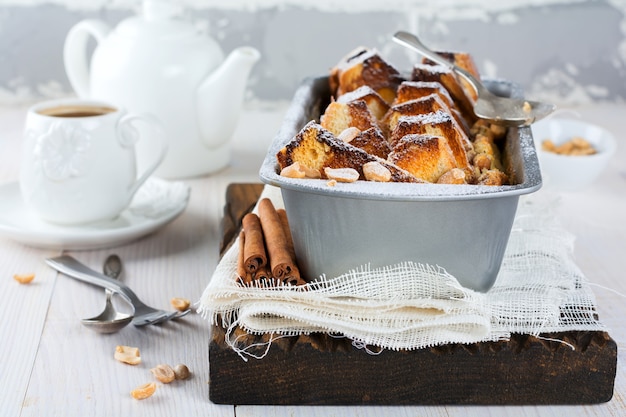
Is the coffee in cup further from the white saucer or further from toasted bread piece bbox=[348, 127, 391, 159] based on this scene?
toasted bread piece bbox=[348, 127, 391, 159]

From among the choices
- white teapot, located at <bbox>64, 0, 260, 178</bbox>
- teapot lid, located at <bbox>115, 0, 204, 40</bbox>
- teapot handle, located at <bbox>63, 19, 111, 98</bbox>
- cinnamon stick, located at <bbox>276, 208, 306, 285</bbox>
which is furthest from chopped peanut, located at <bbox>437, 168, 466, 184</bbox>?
teapot handle, located at <bbox>63, 19, 111, 98</bbox>

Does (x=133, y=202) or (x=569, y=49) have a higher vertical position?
(x=133, y=202)

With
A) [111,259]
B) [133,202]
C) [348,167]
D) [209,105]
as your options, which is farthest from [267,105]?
[348,167]

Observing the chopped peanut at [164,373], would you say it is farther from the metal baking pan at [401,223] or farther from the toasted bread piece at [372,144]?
the toasted bread piece at [372,144]

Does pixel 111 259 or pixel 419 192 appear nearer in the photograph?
pixel 419 192

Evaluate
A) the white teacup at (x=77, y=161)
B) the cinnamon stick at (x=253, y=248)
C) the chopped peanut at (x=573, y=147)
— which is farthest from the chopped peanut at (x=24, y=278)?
the chopped peanut at (x=573, y=147)

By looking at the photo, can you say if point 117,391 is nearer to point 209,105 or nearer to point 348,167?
point 348,167

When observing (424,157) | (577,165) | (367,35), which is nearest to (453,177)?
(424,157)
